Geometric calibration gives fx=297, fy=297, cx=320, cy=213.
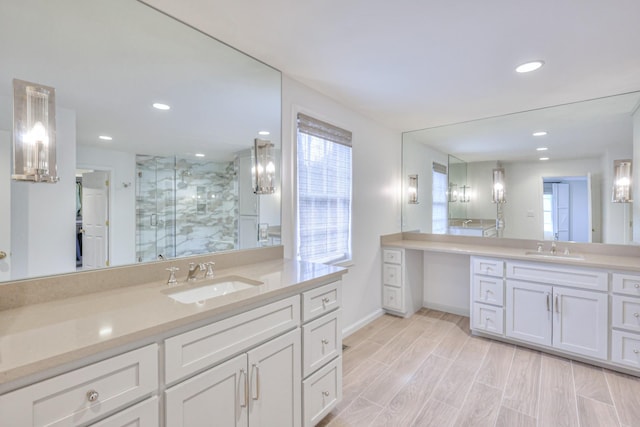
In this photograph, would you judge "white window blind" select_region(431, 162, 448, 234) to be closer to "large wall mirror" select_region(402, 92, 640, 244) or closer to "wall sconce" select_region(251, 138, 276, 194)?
"large wall mirror" select_region(402, 92, 640, 244)

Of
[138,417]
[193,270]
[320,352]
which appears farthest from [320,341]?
[138,417]

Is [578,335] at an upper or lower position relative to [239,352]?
lower

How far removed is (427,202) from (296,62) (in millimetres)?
2594

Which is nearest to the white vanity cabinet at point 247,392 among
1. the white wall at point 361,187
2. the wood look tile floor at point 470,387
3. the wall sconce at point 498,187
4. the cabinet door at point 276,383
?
the cabinet door at point 276,383

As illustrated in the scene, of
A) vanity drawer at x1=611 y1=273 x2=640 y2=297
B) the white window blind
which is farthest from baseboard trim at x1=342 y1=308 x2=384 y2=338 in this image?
vanity drawer at x1=611 y1=273 x2=640 y2=297

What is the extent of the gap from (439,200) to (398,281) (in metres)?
1.22

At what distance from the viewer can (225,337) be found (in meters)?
1.24

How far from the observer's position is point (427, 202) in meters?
3.94

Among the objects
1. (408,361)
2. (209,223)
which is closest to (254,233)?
(209,223)

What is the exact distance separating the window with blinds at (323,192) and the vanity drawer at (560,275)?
1.59m

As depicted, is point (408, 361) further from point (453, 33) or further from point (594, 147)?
point (594, 147)

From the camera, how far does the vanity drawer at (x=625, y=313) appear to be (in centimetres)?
225

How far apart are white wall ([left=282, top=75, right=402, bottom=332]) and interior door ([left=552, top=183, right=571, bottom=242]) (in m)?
1.64

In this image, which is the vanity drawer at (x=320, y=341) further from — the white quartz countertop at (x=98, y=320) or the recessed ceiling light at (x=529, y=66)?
the recessed ceiling light at (x=529, y=66)
